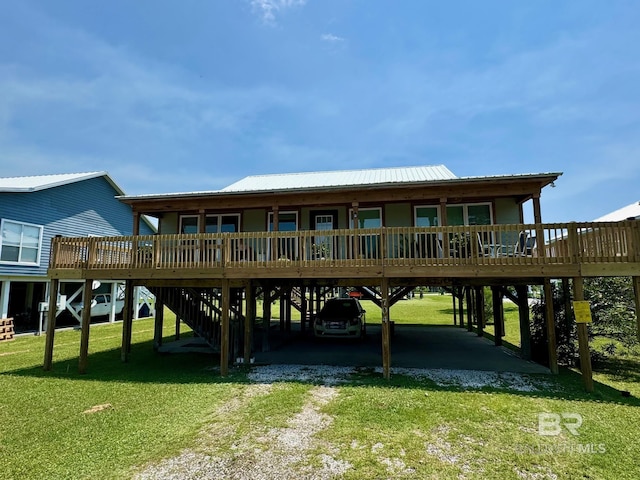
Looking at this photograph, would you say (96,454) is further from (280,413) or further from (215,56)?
(215,56)

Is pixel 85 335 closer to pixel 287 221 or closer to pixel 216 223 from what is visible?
pixel 216 223

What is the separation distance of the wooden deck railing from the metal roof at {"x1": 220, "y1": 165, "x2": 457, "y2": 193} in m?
4.15

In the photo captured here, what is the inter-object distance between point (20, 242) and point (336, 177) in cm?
1564

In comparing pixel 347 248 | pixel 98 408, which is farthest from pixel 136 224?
pixel 347 248

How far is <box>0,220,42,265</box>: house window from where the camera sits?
1595 cm

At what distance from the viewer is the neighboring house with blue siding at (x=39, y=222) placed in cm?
1616

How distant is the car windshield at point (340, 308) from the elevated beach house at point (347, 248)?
2390mm

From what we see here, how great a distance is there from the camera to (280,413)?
6.02 metres

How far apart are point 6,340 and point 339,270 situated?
16.0m

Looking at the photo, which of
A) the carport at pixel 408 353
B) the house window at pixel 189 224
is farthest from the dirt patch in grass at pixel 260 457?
the house window at pixel 189 224

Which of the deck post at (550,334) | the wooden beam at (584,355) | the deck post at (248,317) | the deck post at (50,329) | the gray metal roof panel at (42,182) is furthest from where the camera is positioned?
the gray metal roof panel at (42,182)

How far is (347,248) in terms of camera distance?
1040 cm

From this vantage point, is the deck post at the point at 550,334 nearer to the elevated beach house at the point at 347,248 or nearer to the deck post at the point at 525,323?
the elevated beach house at the point at 347,248

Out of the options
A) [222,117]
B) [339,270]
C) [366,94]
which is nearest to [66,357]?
[339,270]
